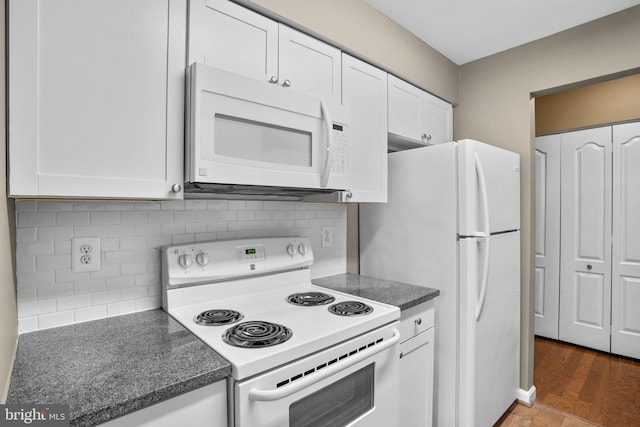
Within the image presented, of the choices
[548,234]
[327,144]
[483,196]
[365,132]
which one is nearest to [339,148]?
[327,144]

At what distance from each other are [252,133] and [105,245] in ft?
2.39

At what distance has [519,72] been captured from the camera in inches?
99.5

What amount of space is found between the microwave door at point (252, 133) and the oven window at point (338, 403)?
2.63 ft

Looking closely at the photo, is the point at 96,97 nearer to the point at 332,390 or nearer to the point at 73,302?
the point at 73,302

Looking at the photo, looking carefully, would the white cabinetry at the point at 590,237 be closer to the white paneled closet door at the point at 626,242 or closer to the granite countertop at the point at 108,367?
the white paneled closet door at the point at 626,242

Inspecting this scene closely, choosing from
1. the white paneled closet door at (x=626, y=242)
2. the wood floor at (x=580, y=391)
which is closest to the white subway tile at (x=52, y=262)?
the wood floor at (x=580, y=391)

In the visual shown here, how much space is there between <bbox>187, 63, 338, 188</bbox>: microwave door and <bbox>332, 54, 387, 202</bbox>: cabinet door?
241 mm

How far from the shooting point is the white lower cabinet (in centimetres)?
85

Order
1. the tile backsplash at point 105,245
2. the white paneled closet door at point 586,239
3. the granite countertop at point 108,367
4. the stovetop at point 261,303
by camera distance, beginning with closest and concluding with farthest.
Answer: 1. the granite countertop at point 108,367
2. the stovetop at point 261,303
3. the tile backsplash at point 105,245
4. the white paneled closet door at point 586,239

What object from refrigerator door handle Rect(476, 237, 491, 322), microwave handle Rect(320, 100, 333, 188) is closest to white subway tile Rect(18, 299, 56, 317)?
microwave handle Rect(320, 100, 333, 188)

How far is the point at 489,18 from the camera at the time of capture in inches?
85.5

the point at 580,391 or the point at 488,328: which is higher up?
the point at 488,328

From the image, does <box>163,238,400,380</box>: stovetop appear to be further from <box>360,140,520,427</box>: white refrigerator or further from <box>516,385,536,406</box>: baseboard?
<box>516,385,536,406</box>: baseboard

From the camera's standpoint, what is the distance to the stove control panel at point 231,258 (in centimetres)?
145
